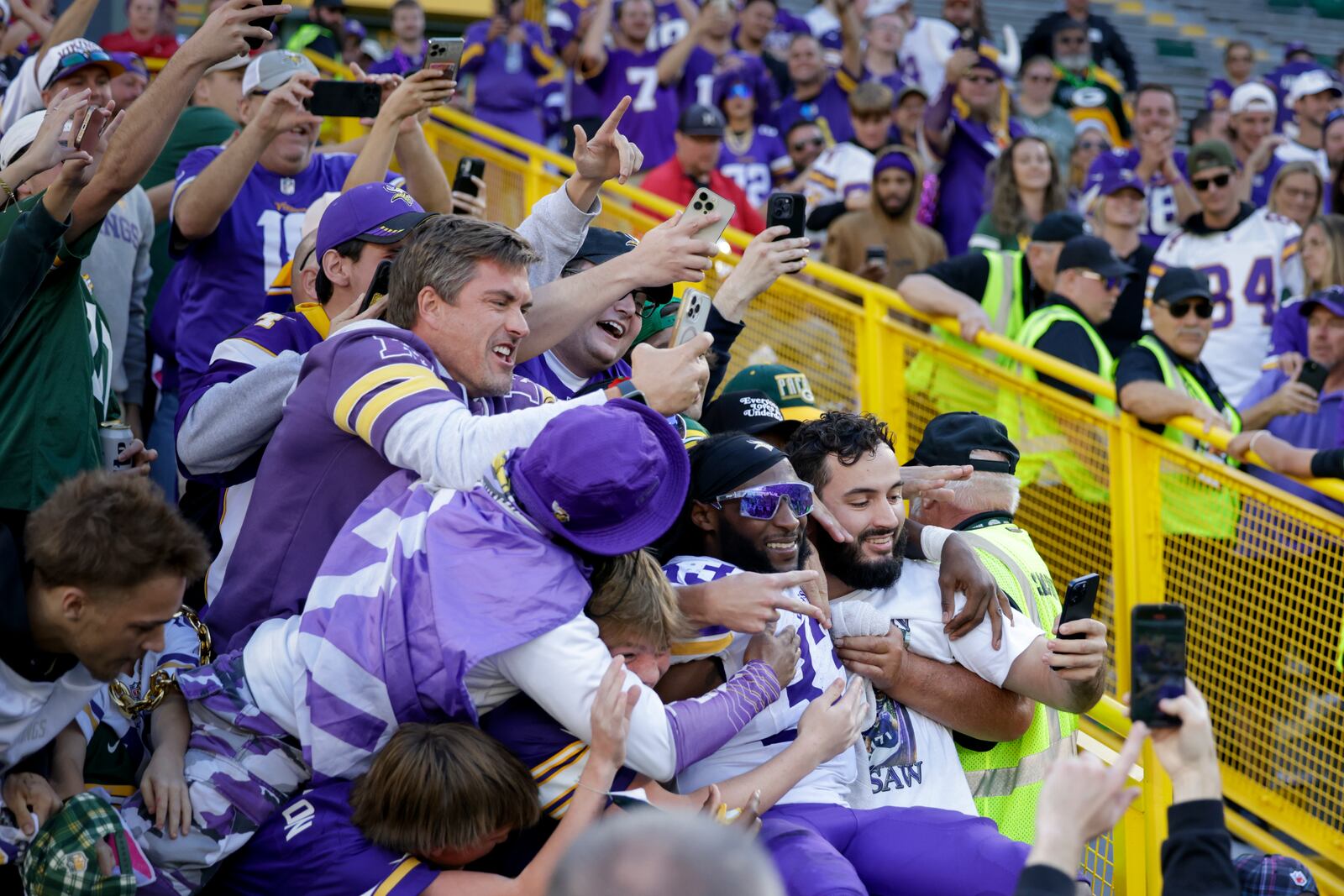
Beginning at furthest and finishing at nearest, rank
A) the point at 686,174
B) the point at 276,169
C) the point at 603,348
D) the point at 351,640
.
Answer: the point at 686,174
the point at 276,169
the point at 603,348
the point at 351,640

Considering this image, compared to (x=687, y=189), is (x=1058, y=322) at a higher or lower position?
higher

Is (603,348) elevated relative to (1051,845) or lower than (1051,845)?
lower

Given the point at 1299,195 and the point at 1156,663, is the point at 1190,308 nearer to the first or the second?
the point at 1299,195

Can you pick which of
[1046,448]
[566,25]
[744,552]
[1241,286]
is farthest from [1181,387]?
[566,25]

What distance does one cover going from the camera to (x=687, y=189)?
8742mm

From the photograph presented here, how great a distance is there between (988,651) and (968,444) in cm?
92

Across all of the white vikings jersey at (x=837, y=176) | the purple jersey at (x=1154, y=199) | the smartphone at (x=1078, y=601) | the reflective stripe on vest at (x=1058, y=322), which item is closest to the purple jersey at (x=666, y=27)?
the white vikings jersey at (x=837, y=176)

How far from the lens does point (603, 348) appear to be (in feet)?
14.8

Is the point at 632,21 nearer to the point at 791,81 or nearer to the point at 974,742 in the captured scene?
the point at 791,81

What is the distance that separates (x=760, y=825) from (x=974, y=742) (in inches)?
38.7

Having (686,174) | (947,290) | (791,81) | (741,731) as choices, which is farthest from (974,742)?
(791,81)

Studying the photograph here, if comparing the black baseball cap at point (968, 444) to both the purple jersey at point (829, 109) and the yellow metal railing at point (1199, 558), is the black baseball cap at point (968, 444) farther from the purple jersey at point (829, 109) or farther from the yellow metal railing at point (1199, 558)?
the purple jersey at point (829, 109)

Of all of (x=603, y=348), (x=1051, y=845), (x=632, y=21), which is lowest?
(x=632, y=21)

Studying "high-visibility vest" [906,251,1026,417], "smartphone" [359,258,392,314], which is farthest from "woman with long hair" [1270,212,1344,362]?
"smartphone" [359,258,392,314]
